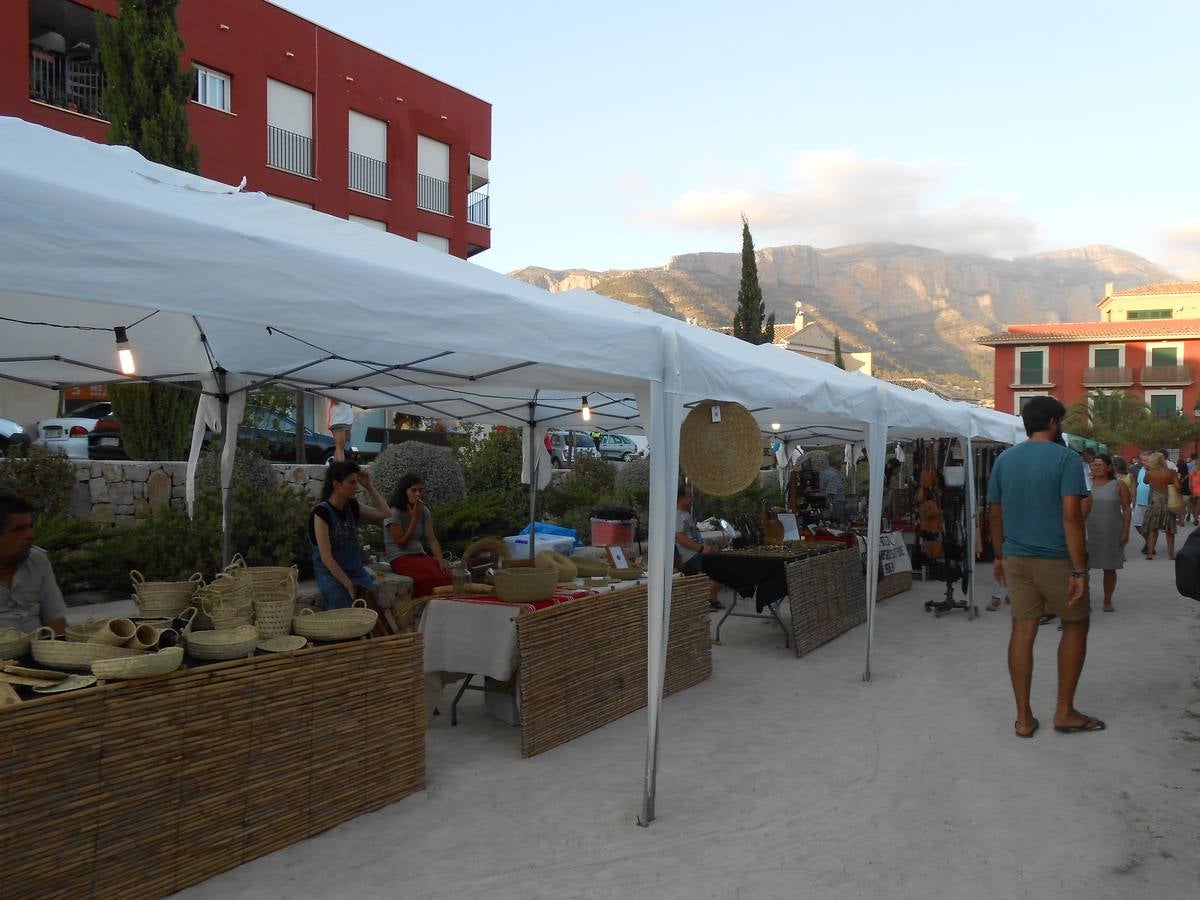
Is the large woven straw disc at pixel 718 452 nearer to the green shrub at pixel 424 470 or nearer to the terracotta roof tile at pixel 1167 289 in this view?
the green shrub at pixel 424 470

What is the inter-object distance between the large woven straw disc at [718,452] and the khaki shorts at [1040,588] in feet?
5.03

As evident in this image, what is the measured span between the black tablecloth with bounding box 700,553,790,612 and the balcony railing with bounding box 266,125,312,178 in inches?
634

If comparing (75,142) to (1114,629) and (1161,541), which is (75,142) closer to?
(1114,629)

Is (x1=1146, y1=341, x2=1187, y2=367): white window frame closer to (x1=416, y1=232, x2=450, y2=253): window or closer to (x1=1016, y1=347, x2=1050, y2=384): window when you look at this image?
(x1=1016, y1=347, x2=1050, y2=384): window

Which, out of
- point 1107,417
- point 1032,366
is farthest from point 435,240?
point 1032,366

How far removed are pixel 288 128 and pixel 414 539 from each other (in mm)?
16413

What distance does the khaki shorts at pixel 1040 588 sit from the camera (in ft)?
15.7

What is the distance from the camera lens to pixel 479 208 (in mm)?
25734

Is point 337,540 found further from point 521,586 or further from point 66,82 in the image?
point 66,82

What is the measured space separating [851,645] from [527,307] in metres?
5.32

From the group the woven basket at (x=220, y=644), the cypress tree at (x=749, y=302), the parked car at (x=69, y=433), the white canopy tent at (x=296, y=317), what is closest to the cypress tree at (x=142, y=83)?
the parked car at (x=69, y=433)

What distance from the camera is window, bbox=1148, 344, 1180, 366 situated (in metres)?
46.7

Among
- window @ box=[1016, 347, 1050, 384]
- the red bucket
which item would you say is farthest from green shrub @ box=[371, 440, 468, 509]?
window @ box=[1016, 347, 1050, 384]

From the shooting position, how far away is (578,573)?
6.36 m
